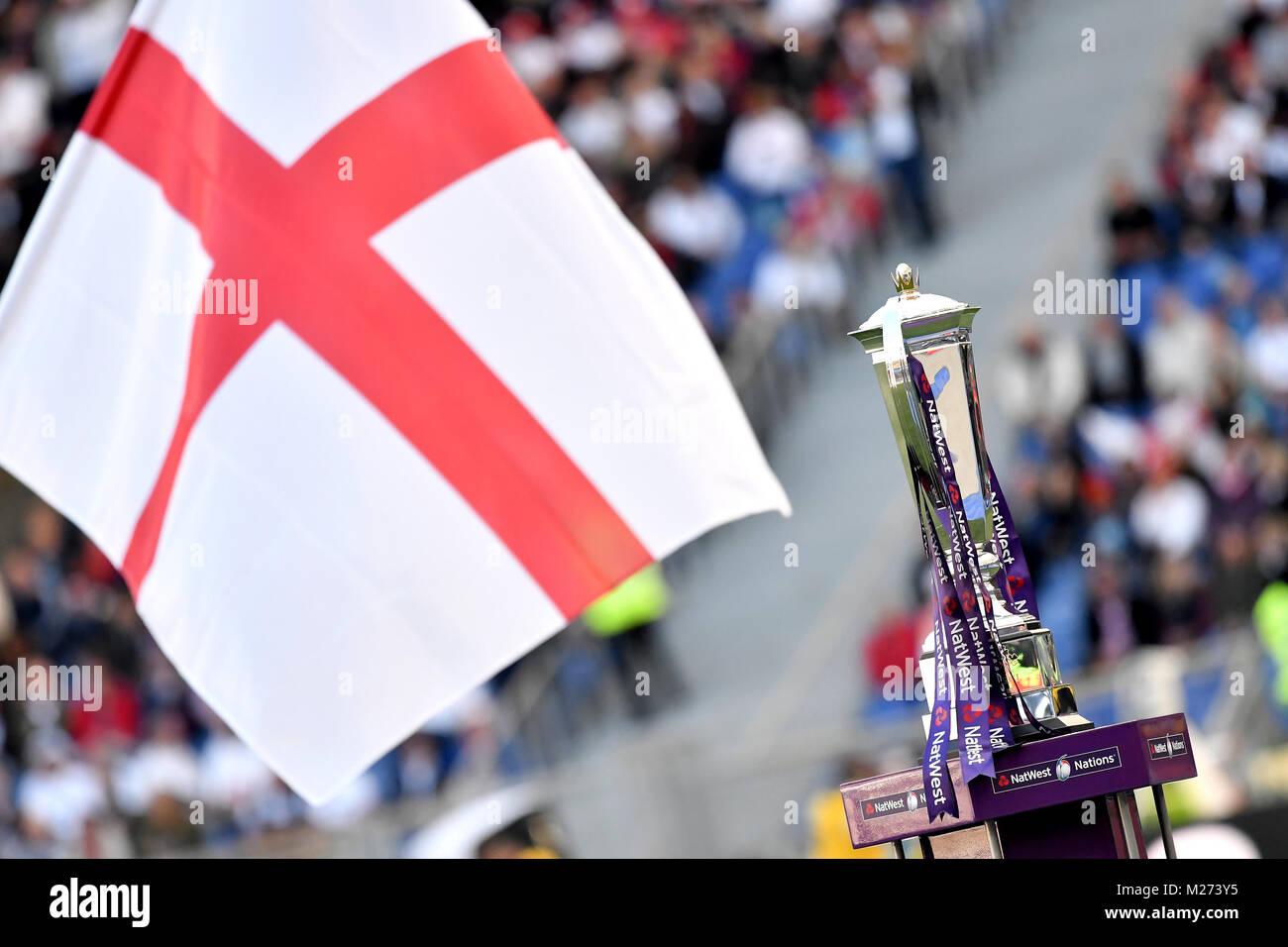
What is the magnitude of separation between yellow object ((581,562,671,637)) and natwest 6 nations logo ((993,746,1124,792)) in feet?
26.9

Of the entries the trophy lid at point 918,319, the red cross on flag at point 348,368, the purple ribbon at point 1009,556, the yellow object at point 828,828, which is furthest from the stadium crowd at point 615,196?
the trophy lid at point 918,319

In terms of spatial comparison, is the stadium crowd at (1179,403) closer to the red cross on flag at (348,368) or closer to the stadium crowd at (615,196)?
the stadium crowd at (615,196)

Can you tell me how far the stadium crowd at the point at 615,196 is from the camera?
11.3 meters

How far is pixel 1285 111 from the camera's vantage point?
1338cm

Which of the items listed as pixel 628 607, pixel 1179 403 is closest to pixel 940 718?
pixel 628 607

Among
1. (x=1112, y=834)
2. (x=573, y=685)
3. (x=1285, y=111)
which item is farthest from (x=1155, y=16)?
(x=1112, y=834)

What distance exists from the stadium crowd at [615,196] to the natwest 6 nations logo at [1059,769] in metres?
8.53

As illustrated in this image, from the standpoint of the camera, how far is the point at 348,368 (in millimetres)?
3766

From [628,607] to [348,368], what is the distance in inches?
285

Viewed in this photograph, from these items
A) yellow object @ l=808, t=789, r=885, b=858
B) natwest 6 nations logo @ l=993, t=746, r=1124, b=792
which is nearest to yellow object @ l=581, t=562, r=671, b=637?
yellow object @ l=808, t=789, r=885, b=858

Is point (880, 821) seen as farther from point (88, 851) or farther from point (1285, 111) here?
point (1285, 111)

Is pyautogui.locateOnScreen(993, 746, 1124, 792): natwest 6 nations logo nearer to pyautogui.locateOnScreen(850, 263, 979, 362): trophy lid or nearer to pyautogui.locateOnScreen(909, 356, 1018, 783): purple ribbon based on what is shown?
pyautogui.locateOnScreen(909, 356, 1018, 783): purple ribbon

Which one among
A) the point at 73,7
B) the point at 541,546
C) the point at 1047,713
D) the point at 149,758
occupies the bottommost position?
the point at 1047,713
